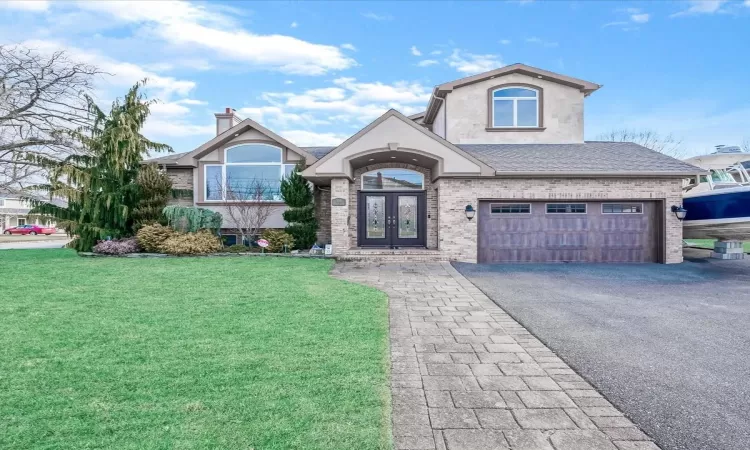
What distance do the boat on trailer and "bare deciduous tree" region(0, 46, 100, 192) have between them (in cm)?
2095

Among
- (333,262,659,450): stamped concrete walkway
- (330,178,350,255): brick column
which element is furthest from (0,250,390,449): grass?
(330,178,350,255): brick column

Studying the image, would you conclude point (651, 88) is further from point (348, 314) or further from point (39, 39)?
point (39, 39)

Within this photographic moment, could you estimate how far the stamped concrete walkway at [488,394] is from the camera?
2.77 metres

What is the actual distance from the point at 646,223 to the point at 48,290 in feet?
55.1

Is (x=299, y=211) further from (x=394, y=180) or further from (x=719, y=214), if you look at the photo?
(x=719, y=214)

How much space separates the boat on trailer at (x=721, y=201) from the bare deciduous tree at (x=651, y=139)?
29598mm

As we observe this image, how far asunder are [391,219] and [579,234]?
667 cm

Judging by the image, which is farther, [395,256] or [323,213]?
[323,213]

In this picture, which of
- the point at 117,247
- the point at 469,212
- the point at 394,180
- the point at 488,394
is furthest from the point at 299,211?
the point at 488,394

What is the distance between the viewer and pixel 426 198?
15.4 metres

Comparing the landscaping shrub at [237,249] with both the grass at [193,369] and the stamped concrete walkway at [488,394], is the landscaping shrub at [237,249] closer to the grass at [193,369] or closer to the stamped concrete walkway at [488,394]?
the grass at [193,369]

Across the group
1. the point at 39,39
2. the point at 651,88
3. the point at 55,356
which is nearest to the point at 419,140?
the point at 55,356

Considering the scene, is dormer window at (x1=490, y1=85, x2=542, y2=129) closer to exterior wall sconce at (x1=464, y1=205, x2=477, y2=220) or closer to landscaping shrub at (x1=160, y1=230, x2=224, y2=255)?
exterior wall sconce at (x1=464, y1=205, x2=477, y2=220)

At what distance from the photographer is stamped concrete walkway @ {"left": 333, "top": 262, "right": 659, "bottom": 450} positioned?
277 centimetres
